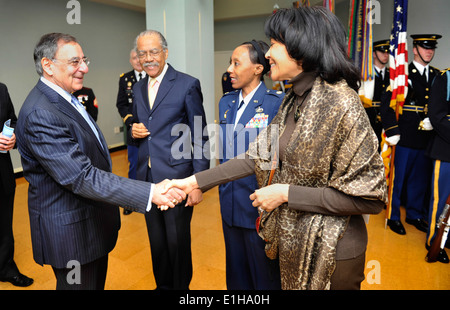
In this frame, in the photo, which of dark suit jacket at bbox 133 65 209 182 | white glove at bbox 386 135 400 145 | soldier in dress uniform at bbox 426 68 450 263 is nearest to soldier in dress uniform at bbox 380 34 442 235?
white glove at bbox 386 135 400 145

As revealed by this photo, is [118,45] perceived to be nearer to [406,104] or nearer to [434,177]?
[406,104]

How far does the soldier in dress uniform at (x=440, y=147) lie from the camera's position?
10.1ft

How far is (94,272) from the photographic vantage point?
1699 millimetres

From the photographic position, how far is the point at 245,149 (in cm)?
193

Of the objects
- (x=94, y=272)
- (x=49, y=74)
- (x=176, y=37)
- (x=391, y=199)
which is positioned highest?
(x=176, y=37)

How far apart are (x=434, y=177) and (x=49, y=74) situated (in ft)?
10.9

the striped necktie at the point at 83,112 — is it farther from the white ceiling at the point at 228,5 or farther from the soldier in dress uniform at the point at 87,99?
the white ceiling at the point at 228,5

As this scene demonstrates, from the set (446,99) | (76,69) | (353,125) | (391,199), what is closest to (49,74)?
(76,69)

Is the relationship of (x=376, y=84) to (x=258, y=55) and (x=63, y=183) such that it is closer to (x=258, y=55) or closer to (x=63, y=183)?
(x=258, y=55)

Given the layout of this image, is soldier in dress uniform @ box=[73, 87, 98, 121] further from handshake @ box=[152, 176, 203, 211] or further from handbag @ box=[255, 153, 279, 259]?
handbag @ box=[255, 153, 279, 259]

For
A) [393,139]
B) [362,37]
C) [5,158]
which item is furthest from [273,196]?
[362,37]

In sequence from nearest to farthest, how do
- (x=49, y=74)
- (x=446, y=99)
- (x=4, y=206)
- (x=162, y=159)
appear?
(x=49, y=74)
(x=162, y=159)
(x=4, y=206)
(x=446, y=99)

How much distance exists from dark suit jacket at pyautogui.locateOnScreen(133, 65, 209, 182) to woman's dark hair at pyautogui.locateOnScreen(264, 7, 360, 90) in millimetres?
1097

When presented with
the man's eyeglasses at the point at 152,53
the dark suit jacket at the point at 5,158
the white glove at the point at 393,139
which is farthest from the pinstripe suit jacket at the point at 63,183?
the white glove at the point at 393,139
